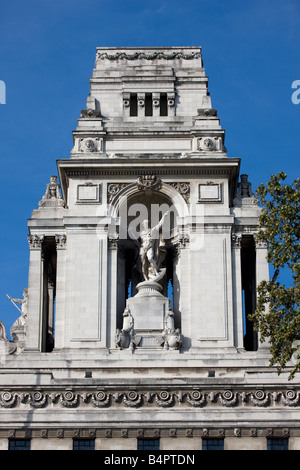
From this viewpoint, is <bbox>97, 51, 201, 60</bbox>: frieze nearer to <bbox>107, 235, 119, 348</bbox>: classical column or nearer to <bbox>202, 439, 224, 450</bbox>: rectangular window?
<bbox>107, 235, 119, 348</bbox>: classical column

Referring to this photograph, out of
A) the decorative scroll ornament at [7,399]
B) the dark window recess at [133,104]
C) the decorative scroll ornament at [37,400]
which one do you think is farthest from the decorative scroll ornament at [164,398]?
the dark window recess at [133,104]

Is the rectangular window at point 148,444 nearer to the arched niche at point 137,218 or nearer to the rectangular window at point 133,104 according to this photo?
the arched niche at point 137,218

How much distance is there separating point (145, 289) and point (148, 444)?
11.5 meters

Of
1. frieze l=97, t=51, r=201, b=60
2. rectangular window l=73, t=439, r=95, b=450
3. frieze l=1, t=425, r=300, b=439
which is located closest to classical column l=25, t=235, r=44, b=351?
frieze l=1, t=425, r=300, b=439

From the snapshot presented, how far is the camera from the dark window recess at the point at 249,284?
66.0 metres

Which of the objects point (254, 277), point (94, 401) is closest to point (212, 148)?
point (254, 277)

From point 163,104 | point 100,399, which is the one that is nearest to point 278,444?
point 100,399

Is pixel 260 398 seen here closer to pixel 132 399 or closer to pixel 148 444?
pixel 148 444

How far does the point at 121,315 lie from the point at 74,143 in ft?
32.8

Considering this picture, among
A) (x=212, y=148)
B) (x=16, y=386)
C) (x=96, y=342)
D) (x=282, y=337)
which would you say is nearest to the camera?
(x=282, y=337)

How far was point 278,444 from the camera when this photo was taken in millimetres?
54500

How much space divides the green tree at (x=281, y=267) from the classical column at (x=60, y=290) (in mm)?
13323
